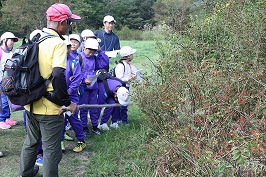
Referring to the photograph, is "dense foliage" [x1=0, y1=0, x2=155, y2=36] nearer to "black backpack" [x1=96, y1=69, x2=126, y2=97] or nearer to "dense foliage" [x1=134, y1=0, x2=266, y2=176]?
"black backpack" [x1=96, y1=69, x2=126, y2=97]

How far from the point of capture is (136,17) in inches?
1794

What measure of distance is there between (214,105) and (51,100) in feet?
6.10

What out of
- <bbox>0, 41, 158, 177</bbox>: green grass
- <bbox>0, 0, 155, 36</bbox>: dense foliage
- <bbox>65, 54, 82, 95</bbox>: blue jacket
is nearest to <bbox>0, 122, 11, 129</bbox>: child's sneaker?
<bbox>0, 41, 158, 177</bbox>: green grass

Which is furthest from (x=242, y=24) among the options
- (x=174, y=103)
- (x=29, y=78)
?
(x=29, y=78)

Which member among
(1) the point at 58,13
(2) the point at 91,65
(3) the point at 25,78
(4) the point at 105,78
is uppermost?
(1) the point at 58,13

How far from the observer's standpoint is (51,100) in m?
3.71

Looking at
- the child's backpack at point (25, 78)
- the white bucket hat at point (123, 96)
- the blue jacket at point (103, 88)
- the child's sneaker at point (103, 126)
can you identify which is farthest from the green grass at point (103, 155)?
the child's backpack at point (25, 78)

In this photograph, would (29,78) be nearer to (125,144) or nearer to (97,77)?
(125,144)

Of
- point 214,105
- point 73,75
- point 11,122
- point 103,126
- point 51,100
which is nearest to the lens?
point 51,100

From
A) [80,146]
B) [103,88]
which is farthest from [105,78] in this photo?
[80,146]

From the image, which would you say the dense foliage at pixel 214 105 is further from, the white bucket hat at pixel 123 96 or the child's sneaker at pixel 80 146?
the child's sneaker at pixel 80 146

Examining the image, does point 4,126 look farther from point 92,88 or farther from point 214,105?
point 214,105

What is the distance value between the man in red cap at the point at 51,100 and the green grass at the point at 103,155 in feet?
2.43

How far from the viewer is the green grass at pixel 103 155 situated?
4.43 m
